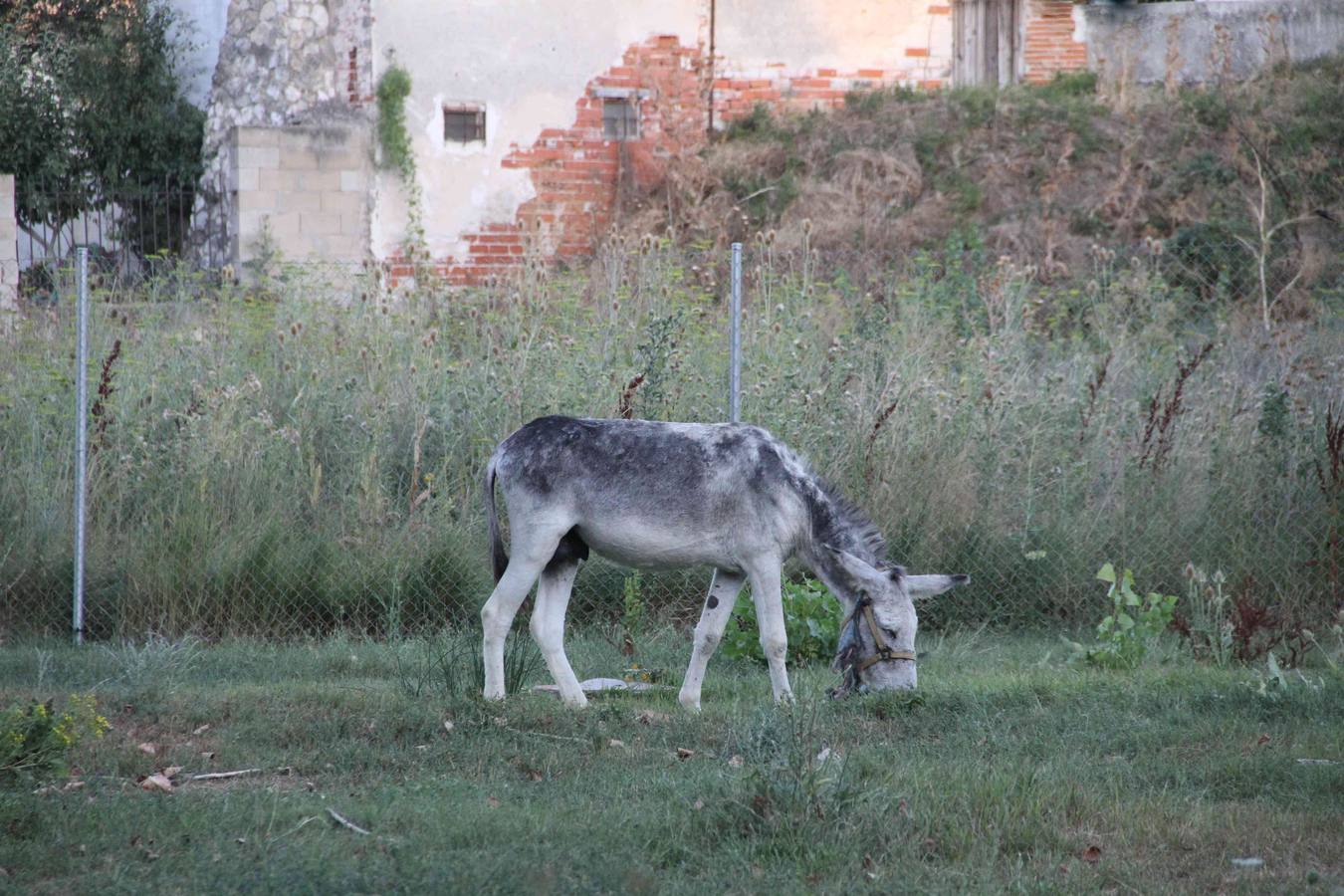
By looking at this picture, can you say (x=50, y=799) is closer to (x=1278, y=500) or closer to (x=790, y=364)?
(x=790, y=364)

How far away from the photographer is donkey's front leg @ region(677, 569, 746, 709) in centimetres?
748

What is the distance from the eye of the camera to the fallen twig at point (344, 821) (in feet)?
17.6

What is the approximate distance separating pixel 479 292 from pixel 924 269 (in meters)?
5.17

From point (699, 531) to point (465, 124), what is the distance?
13923 mm

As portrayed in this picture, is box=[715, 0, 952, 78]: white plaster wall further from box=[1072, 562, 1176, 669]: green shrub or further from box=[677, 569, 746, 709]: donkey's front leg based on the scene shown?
box=[677, 569, 746, 709]: donkey's front leg

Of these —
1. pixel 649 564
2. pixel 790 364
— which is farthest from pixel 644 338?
pixel 649 564

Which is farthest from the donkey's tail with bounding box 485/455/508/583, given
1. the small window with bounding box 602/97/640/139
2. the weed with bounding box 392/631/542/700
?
the small window with bounding box 602/97/640/139

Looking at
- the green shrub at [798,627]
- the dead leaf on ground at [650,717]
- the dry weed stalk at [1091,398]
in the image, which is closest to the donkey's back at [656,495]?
the dead leaf on ground at [650,717]

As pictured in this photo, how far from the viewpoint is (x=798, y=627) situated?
8953 mm

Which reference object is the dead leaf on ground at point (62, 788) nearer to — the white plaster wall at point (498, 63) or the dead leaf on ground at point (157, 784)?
the dead leaf on ground at point (157, 784)

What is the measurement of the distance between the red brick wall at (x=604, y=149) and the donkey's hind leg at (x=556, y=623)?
1248 centimetres

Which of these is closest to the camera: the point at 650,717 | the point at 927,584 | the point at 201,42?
the point at 650,717

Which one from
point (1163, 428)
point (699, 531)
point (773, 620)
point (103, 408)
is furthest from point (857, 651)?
point (103, 408)

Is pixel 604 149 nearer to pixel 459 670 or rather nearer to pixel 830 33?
pixel 830 33
